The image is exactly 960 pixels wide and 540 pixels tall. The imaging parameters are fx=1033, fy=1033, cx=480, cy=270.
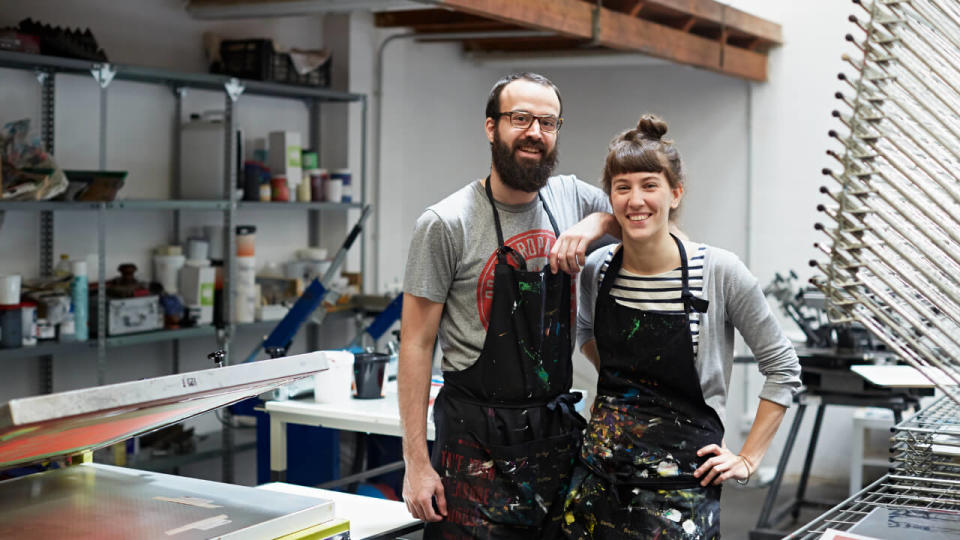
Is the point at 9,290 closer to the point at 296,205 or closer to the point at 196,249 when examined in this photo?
the point at 196,249

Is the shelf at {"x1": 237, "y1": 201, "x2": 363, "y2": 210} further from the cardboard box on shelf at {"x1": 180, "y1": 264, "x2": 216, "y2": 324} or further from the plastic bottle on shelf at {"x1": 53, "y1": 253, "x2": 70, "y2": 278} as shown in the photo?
the plastic bottle on shelf at {"x1": 53, "y1": 253, "x2": 70, "y2": 278}

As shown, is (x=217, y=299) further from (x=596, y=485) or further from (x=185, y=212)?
(x=596, y=485)

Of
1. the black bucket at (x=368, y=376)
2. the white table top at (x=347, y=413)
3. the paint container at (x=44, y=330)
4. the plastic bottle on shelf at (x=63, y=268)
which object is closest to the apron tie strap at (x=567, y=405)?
the white table top at (x=347, y=413)

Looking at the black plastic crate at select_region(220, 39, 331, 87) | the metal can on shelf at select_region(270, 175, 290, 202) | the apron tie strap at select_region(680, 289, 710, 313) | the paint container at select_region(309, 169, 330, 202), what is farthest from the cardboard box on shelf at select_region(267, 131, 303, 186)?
the apron tie strap at select_region(680, 289, 710, 313)

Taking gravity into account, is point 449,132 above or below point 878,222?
above

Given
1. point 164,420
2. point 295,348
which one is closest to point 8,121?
point 295,348

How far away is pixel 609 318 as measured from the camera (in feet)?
6.75

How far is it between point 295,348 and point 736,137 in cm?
293

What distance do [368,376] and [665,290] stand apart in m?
1.73

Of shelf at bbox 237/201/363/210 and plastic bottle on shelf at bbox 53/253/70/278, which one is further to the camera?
shelf at bbox 237/201/363/210

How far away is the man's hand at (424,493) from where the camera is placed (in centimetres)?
212

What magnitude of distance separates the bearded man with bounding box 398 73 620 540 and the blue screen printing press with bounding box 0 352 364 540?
0.46 m

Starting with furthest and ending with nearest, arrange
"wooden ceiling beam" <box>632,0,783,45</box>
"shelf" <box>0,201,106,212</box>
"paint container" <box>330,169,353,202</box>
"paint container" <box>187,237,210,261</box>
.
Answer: "paint container" <box>330,169,353,202</box> → "paint container" <box>187,237,210,261</box> → "wooden ceiling beam" <box>632,0,783,45</box> → "shelf" <box>0,201,106,212</box>

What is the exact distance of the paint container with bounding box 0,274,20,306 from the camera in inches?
156
